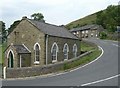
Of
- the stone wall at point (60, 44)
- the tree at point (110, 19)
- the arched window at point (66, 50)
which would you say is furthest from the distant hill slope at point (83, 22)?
the arched window at point (66, 50)

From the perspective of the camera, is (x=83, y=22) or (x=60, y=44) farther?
(x=83, y=22)

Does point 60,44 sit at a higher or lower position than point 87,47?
higher

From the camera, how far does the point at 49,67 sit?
31453mm

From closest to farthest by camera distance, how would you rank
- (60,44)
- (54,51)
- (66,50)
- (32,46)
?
(32,46) → (54,51) → (60,44) → (66,50)

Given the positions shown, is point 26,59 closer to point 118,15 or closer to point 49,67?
point 49,67

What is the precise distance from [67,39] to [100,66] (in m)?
12.7

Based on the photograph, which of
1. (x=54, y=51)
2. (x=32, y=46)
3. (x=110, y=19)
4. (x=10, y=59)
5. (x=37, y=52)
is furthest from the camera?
(x=110, y=19)

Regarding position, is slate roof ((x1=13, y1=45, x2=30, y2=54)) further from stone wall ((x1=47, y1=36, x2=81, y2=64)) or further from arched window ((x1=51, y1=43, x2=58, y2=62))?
arched window ((x1=51, y1=43, x2=58, y2=62))

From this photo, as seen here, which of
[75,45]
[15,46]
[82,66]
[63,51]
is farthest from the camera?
[75,45]

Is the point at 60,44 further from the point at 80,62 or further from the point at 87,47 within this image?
the point at 87,47

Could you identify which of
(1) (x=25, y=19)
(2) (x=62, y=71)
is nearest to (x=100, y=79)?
(2) (x=62, y=71)

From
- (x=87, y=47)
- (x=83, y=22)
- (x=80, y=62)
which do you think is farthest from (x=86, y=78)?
(x=83, y=22)

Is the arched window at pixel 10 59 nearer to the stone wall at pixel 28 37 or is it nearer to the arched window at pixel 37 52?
the stone wall at pixel 28 37

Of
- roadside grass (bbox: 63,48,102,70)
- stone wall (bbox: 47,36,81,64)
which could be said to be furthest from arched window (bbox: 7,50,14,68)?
roadside grass (bbox: 63,48,102,70)
